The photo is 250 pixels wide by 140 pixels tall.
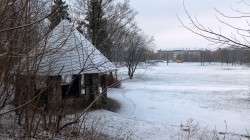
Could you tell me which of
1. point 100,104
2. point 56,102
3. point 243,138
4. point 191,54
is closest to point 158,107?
point 100,104

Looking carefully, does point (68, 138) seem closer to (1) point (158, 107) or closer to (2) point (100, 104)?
(2) point (100, 104)

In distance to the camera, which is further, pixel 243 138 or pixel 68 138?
pixel 243 138

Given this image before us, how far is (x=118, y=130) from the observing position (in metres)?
16.7

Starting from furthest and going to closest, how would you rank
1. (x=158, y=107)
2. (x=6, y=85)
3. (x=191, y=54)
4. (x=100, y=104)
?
(x=191, y=54) → (x=158, y=107) → (x=100, y=104) → (x=6, y=85)

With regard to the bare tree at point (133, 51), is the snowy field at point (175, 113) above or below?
below

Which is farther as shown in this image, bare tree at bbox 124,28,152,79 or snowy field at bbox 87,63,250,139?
bare tree at bbox 124,28,152,79

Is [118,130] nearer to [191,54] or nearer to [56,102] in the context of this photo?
[56,102]

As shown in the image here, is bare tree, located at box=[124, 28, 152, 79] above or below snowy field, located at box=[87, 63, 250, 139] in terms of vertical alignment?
above

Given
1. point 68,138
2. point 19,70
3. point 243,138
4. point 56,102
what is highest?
point 19,70

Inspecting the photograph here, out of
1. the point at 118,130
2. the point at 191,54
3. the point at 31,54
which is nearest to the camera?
the point at 31,54

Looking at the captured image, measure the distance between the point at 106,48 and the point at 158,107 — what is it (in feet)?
35.1

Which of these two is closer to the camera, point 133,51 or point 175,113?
point 175,113

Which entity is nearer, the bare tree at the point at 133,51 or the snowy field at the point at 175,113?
the snowy field at the point at 175,113

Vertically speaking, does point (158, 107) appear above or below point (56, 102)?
below
